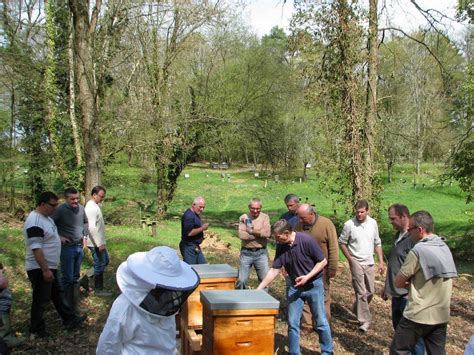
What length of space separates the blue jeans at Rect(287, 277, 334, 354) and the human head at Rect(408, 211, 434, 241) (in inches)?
54.5

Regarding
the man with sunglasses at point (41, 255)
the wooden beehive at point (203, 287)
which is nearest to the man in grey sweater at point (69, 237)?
the man with sunglasses at point (41, 255)

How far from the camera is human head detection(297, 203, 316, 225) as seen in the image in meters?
6.52

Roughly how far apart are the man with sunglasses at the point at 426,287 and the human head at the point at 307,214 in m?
1.88

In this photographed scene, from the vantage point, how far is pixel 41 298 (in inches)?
241

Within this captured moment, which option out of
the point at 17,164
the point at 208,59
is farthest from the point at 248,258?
the point at 208,59

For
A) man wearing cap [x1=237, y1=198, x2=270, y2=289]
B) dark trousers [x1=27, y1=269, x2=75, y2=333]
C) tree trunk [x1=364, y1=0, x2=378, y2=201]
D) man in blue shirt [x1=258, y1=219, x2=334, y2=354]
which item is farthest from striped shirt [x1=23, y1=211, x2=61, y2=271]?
tree trunk [x1=364, y1=0, x2=378, y2=201]

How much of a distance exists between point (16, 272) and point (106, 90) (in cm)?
954

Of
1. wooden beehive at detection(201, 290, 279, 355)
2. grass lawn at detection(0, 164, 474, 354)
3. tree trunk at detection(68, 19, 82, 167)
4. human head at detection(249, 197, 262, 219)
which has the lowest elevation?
grass lawn at detection(0, 164, 474, 354)

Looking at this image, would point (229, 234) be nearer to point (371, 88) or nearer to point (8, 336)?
point (371, 88)

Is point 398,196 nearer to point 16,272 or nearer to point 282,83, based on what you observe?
point 282,83

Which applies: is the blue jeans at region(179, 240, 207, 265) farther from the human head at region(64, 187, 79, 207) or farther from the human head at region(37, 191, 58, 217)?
the human head at region(37, 191, 58, 217)

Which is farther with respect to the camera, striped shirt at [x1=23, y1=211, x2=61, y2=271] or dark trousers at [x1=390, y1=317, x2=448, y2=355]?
striped shirt at [x1=23, y1=211, x2=61, y2=271]

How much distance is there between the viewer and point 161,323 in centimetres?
315

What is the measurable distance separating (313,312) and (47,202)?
358cm
